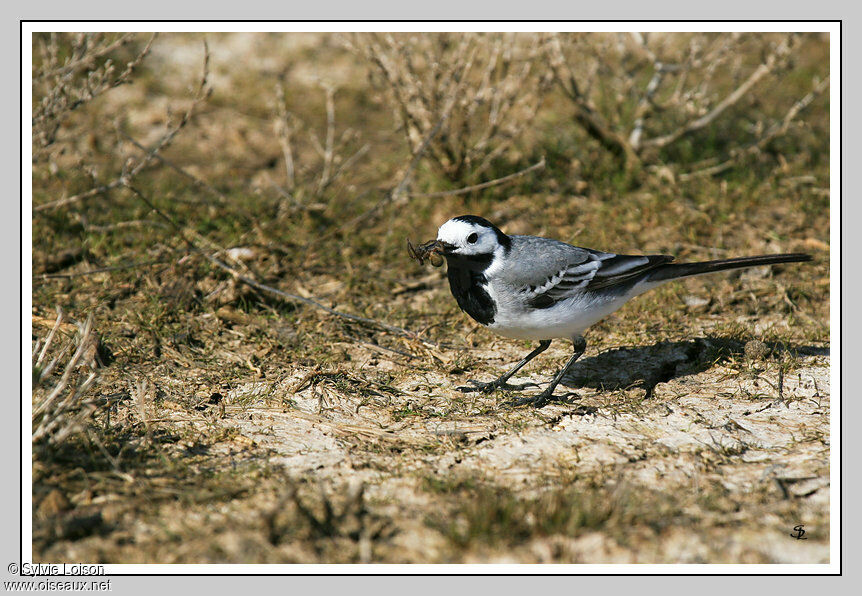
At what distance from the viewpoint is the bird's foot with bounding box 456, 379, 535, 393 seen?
16.1 ft

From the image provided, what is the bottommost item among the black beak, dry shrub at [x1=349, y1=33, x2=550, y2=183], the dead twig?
the black beak

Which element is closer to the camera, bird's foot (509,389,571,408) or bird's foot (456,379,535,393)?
bird's foot (509,389,571,408)

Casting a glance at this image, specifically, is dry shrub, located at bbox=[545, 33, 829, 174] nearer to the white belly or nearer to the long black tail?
the long black tail

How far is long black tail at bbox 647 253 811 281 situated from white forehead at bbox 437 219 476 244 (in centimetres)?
121

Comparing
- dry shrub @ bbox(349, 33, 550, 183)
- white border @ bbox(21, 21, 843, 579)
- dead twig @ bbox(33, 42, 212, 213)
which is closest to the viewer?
white border @ bbox(21, 21, 843, 579)

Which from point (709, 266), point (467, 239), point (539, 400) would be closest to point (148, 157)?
point (467, 239)

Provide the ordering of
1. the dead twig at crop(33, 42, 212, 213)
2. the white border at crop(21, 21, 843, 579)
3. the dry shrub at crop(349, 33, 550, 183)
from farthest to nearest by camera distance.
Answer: the dry shrub at crop(349, 33, 550, 183), the dead twig at crop(33, 42, 212, 213), the white border at crop(21, 21, 843, 579)

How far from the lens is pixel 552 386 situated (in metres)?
4.82

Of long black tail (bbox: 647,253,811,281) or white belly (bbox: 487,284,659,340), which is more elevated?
long black tail (bbox: 647,253,811,281)

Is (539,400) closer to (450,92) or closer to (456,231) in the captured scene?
(456,231)

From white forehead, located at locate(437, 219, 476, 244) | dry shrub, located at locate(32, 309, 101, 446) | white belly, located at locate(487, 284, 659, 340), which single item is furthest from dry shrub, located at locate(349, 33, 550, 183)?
dry shrub, located at locate(32, 309, 101, 446)

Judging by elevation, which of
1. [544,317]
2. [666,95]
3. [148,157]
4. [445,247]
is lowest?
[544,317]

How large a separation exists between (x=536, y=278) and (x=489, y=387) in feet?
2.46

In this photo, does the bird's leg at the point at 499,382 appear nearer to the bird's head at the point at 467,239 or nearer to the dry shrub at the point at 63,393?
the bird's head at the point at 467,239
